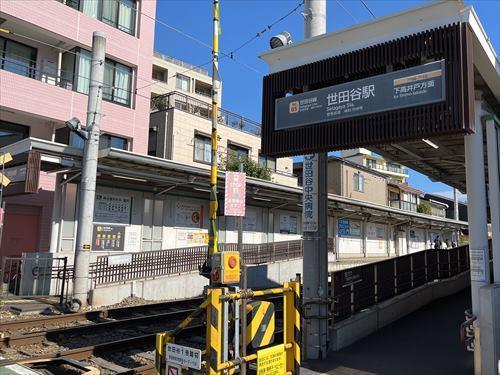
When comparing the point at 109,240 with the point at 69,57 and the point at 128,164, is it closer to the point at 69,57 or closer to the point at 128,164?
the point at 128,164

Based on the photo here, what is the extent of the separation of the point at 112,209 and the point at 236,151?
14828 mm

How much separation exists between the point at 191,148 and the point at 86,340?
61.9 ft

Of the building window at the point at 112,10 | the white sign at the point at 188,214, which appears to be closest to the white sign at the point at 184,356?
the white sign at the point at 188,214

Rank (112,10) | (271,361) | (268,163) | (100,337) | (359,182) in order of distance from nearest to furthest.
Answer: (271,361), (100,337), (112,10), (268,163), (359,182)

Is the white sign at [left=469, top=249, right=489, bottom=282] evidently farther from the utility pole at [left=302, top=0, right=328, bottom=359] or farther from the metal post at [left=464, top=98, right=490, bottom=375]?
the utility pole at [left=302, top=0, right=328, bottom=359]

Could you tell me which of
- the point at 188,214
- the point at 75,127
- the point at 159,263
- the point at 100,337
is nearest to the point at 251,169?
the point at 188,214

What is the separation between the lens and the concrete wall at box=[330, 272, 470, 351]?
859 cm

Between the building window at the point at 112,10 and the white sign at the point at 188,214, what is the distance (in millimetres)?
10058

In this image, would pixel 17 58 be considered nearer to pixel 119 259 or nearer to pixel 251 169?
pixel 119 259

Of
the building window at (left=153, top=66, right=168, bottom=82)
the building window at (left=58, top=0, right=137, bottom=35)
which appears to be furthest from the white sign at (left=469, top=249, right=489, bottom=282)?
the building window at (left=153, top=66, right=168, bottom=82)

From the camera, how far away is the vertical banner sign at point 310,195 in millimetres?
8578

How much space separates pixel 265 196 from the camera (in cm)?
2295

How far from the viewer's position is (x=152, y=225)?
1977 cm

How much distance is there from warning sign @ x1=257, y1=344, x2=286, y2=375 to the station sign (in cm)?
367
